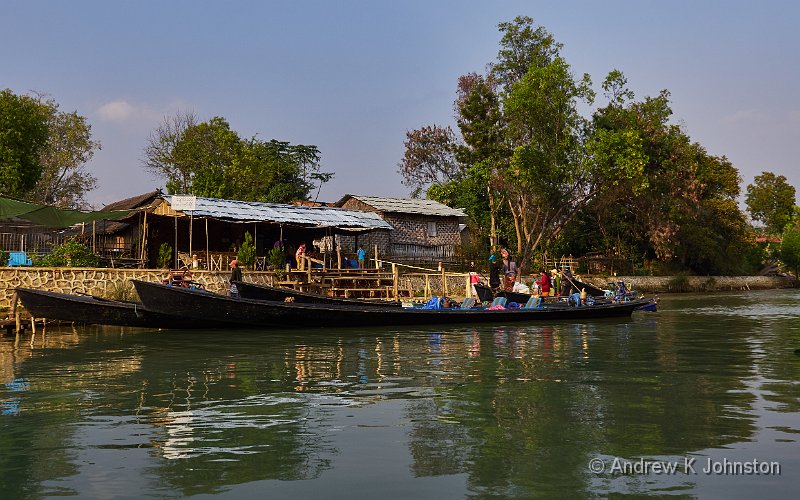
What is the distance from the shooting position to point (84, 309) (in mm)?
16000

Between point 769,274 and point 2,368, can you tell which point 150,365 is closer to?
point 2,368

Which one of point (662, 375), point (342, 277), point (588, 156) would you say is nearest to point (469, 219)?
point (588, 156)

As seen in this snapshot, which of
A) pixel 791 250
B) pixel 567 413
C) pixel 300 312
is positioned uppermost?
pixel 791 250

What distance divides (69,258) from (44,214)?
6.58 ft

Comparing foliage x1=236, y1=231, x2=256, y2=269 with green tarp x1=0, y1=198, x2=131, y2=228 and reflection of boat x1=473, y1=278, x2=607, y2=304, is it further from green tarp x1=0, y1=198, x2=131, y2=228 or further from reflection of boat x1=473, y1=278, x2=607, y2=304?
reflection of boat x1=473, y1=278, x2=607, y2=304

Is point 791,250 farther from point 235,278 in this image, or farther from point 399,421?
point 399,421

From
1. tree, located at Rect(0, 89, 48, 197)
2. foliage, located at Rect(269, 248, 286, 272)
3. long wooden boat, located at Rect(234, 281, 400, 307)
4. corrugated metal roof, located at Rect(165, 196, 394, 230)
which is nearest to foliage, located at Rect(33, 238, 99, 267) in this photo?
corrugated metal roof, located at Rect(165, 196, 394, 230)

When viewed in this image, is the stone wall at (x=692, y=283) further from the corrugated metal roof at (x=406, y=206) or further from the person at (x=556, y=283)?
the person at (x=556, y=283)

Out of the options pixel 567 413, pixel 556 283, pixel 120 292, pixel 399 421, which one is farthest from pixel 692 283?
pixel 399 421

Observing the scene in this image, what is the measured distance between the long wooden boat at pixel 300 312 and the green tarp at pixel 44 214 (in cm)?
654

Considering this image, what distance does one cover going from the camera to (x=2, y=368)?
11250 mm

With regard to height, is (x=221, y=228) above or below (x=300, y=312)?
above

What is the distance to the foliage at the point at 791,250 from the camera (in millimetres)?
53719

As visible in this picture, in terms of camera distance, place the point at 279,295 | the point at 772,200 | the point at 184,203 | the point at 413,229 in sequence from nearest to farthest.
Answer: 1. the point at 279,295
2. the point at 184,203
3. the point at 413,229
4. the point at 772,200
